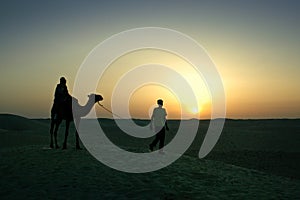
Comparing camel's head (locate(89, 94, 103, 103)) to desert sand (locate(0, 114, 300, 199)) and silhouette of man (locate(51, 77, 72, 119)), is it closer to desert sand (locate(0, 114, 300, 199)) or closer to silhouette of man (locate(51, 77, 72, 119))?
silhouette of man (locate(51, 77, 72, 119))

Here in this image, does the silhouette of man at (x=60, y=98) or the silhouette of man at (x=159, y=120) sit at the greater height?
the silhouette of man at (x=60, y=98)

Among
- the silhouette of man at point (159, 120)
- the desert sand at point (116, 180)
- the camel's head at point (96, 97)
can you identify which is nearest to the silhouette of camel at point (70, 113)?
the camel's head at point (96, 97)

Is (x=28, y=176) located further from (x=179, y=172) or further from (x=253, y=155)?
(x=253, y=155)

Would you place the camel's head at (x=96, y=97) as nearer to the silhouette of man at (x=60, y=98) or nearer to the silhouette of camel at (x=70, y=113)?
the silhouette of camel at (x=70, y=113)

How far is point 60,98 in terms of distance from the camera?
56.8ft

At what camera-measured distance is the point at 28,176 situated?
13195 mm

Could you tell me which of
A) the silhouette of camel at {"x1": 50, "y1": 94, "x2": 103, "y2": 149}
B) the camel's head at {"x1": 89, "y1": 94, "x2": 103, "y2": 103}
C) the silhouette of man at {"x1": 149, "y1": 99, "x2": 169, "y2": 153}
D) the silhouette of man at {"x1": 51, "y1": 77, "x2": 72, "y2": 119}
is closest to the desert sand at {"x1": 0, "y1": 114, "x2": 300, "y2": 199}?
the silhouette of camel at {"x1": 50, "y1": 94, "x2": 103, "y2": 149}

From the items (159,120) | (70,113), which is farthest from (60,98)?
(159,120)

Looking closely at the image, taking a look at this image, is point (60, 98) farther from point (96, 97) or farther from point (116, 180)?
point (116, 180)

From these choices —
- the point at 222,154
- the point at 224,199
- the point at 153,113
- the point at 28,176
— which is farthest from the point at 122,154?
the point at 222,154

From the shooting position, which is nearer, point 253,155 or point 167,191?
point 167,191

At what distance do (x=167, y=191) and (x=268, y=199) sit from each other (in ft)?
10.5

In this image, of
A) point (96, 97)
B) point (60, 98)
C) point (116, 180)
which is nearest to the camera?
point (116, 180)

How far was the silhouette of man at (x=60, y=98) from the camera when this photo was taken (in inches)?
677
